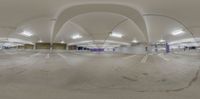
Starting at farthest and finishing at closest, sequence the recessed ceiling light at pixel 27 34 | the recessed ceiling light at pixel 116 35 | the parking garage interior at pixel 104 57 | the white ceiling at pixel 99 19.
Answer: the recessed ceiling light at pixel 27 34 < the recessed ceiling light at pixel 116 35 < the white ceiling at pixel 99 19 < the parking garage interior at pixel 104 57

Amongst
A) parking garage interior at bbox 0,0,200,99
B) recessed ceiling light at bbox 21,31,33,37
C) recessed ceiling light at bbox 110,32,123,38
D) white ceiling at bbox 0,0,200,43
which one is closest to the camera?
parking garage interior at bbox 0,0,200,99

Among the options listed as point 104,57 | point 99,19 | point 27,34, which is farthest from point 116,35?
point 27,34

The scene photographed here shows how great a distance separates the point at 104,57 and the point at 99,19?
3109 millimetres

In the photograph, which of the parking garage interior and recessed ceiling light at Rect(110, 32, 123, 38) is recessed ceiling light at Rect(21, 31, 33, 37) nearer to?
the parking garage interior

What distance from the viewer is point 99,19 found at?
33.1 ft

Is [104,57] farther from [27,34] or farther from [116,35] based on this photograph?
[27,34]

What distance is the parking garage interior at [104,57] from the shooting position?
1643 mm

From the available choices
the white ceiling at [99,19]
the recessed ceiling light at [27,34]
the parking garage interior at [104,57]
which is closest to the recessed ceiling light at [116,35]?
the parking garage interior at [104,57]

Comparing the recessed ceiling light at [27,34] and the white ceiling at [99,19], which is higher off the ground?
the white ceiling at [99,19]

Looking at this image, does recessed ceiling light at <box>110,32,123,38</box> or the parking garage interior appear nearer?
the parking garage interior

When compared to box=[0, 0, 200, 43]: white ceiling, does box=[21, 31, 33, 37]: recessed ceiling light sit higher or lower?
lower

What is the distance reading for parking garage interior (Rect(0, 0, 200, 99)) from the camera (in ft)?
5.39

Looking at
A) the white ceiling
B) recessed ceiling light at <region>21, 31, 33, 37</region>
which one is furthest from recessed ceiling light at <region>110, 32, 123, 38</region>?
recessed ceiling light at <region>21, 31, 33, 37</region>

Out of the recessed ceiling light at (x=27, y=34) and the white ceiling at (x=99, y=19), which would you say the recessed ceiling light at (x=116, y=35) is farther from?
the recessed ceiling light at (x=27, y=34)
